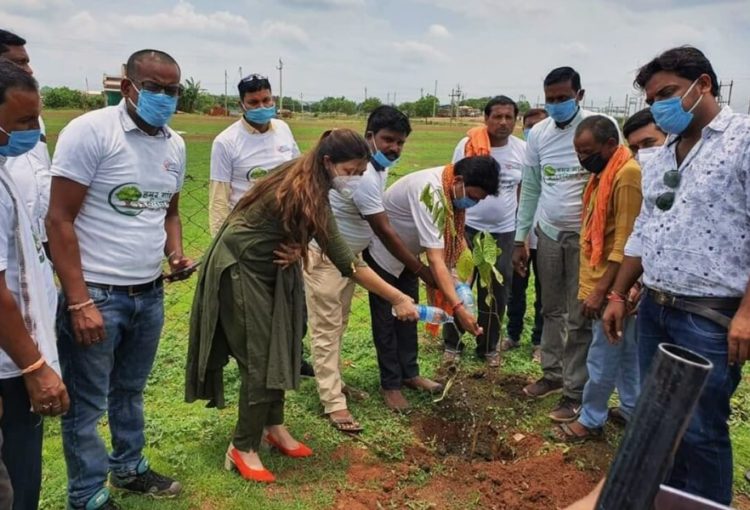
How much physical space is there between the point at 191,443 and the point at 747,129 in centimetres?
307

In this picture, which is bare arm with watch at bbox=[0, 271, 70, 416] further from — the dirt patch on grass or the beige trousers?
the beige trousers

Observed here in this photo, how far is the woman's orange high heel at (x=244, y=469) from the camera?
305 centimetres

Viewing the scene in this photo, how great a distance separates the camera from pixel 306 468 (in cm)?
323

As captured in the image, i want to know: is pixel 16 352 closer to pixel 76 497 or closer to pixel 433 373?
pixel 76 497

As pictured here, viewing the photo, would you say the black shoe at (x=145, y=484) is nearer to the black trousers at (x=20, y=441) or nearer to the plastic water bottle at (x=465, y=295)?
the black trousers at (x=20, y=441)

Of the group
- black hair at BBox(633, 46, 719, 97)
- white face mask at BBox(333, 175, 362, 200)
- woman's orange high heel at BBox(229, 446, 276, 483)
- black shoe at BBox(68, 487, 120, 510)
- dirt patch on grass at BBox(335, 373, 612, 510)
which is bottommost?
dirt patch on grass at BBox(335, 373, 612, 510)

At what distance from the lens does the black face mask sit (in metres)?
3.29

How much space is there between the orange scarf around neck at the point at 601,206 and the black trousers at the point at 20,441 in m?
2.73

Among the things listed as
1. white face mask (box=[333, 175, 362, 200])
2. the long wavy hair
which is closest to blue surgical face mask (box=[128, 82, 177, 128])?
the long wavy hair

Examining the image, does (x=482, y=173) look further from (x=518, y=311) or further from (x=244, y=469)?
(x=244, y=469)

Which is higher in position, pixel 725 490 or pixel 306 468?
pixel 725 490

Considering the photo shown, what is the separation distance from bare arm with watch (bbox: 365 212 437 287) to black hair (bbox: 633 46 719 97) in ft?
5.23

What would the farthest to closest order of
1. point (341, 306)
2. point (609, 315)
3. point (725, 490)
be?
point (341, 306), point (609, 315), point (725, 490)

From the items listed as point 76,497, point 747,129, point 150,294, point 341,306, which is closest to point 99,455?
point 76,497
